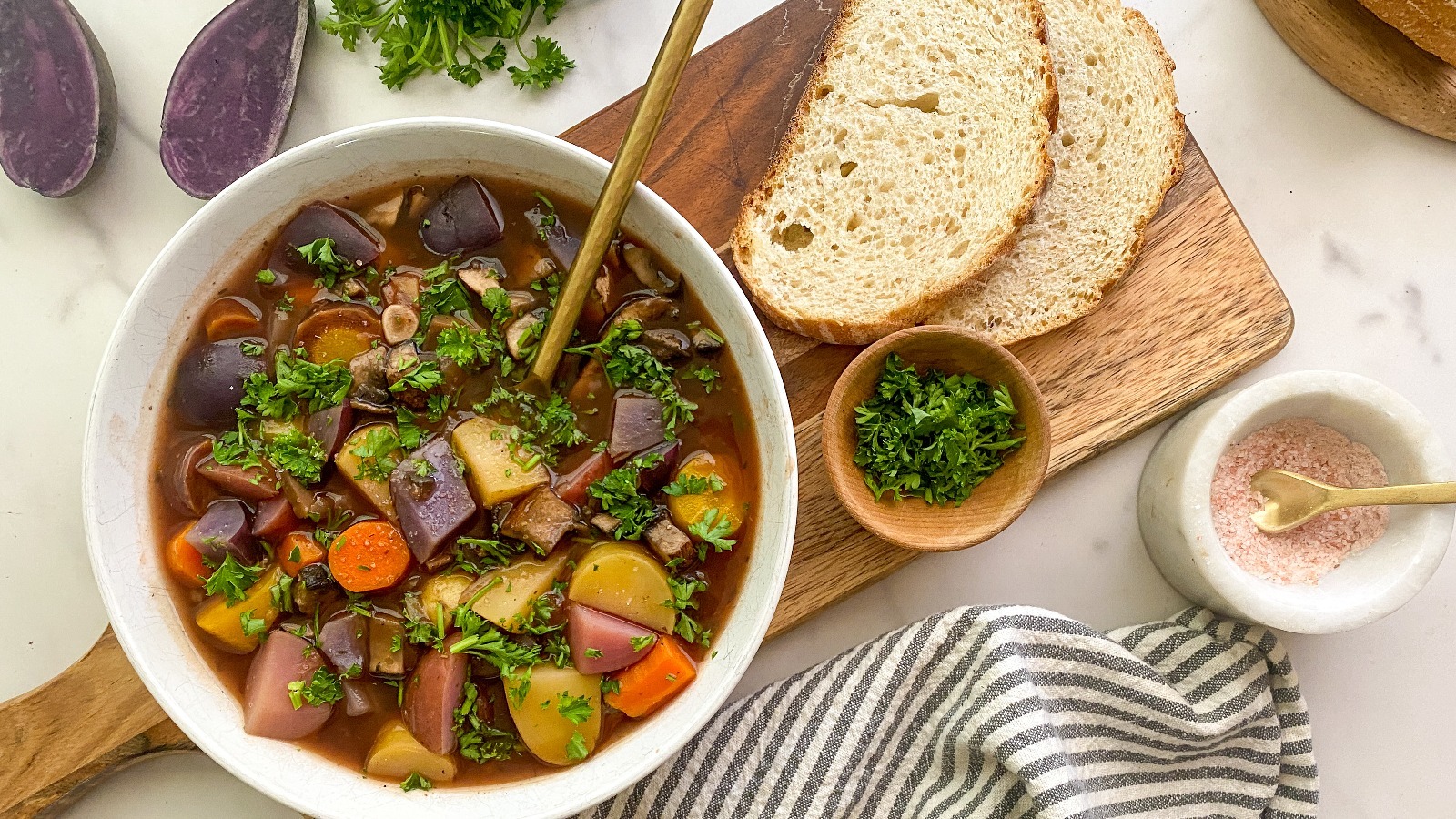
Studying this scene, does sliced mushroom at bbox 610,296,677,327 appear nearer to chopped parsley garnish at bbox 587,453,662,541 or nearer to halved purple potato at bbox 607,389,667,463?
halved purple potato at bbox 607,389,667,463

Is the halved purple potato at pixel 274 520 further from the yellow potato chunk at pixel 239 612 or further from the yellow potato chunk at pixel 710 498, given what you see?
the yellow potato chunk at pixel 710 498

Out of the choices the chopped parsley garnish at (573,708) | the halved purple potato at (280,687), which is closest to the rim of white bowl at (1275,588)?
the chopped parsley garnish at (573,708)

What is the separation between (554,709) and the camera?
261cm

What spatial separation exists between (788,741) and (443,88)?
7.71 feet

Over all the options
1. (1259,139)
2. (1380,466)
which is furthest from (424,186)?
(1380,466)

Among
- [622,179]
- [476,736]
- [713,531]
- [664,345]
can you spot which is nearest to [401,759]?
[476,736]

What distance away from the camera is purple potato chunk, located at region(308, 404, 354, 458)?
2.60 meters

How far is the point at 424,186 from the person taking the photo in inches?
109

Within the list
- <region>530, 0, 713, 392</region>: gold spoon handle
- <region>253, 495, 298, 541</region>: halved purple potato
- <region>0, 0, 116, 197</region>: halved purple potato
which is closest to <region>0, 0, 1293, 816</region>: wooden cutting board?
<region>530, 0, 713, 392</region>: gold spoon handle

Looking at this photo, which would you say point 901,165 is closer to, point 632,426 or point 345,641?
point 632,426

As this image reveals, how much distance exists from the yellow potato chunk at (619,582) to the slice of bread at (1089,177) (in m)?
1.23

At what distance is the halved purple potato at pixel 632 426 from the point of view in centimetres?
264

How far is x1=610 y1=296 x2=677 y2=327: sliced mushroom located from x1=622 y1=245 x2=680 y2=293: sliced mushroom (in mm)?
39

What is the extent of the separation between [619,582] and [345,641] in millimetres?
736
